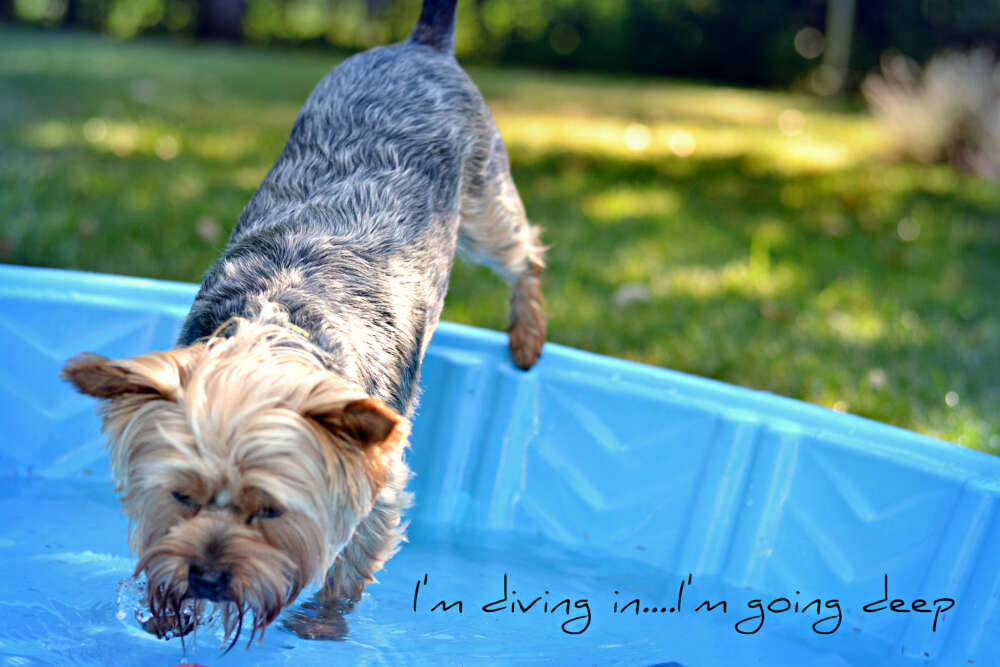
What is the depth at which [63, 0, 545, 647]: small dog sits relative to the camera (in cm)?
226

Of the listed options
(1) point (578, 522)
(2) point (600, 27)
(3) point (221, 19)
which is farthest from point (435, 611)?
(3) point (221, 19)

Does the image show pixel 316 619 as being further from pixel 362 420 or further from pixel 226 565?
pixel 362 420

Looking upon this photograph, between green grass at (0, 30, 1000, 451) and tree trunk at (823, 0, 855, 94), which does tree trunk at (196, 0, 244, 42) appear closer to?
green grass at (0, 30, 1000, 451)

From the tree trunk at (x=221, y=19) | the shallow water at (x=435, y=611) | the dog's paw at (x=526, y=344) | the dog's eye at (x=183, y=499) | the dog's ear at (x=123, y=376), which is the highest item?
the dog's ear at (x=123, y=376)

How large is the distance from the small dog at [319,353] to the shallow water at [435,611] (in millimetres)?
206

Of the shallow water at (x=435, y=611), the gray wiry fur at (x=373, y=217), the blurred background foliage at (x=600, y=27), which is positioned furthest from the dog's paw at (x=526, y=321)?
the blurred background foliage at (x=600, y=27)

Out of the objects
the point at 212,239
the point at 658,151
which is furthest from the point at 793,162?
the point at 212,239

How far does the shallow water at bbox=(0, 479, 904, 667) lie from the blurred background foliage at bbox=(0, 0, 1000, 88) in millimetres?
17465

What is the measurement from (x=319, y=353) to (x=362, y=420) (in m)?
0.47

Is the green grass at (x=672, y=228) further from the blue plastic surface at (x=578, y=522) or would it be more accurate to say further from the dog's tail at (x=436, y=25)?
the dog's tail at (x=436, y=25)

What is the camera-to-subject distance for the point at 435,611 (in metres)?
3.34

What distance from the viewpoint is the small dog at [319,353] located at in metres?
2.26

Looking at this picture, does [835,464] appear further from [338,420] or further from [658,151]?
[658,151]

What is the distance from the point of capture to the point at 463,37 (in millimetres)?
22125
